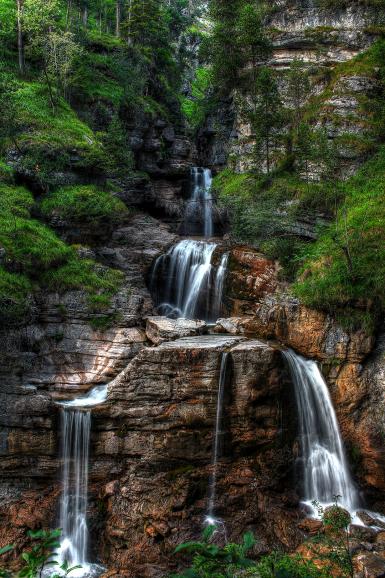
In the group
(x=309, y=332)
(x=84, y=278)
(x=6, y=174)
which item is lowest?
(x=309, y=332)

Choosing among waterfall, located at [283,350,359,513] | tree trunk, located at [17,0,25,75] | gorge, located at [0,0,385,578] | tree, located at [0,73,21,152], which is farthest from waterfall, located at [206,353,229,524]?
tree trunk, located at [17,0,25,75]

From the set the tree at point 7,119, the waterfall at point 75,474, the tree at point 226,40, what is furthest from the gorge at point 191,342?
the tree at point 226,40

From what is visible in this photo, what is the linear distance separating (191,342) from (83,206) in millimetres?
9655

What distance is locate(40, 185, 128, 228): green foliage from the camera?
67.6ft

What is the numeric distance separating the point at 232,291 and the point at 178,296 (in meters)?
2.93

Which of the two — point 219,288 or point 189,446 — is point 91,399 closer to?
point 189,446

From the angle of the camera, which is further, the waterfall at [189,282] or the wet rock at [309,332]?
the waterfall at [189,282]

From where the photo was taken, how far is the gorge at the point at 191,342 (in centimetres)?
1313

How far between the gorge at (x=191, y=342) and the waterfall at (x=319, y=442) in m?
0.06

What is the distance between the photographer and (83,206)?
68.8 ft

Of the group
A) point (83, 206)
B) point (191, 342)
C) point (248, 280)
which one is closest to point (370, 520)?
point (191, 342)

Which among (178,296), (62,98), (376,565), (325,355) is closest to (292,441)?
(325,355)

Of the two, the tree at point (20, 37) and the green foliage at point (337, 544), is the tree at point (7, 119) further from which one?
the green foliage at point (337, 544)

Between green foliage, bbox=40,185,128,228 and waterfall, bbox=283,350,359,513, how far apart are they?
1158cm
